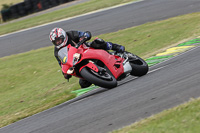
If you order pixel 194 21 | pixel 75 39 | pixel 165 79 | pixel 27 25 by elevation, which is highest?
pixel 75 39

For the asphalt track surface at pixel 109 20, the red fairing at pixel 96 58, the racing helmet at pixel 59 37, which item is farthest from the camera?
the asphalt track surface at pixel 109 20

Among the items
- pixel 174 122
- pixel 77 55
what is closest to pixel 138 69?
pixel 77 55

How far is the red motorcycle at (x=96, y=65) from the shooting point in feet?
23.3

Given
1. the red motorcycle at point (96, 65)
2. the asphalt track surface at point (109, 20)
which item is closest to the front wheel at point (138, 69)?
the red motorcycle at point (96, 65)

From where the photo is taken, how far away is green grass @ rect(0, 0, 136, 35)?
23406 millimetres

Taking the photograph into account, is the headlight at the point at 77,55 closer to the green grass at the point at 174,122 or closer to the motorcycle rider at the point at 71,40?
the motorcycle rider at the point at 71,40

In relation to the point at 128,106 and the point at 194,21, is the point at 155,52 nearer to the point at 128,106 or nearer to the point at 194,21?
the point at 194,21

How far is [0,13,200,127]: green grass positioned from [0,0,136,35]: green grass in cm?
721

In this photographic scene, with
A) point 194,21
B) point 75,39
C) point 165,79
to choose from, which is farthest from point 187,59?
point 194,21

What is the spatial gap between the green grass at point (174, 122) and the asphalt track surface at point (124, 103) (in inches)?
10.6

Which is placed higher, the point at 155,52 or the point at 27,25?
the point at 155,52

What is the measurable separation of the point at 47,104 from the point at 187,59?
11.4 feet

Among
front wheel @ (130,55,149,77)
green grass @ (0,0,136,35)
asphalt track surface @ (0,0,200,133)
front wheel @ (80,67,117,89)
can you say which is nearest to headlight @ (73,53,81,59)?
front wheel @ (80,67,117,89)

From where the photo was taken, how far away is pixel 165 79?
7.03 meters
